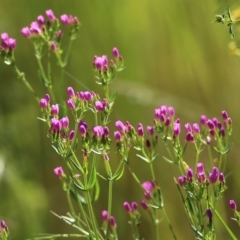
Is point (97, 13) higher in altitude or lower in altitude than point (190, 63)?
higher

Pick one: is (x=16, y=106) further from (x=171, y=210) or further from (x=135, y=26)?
(x=171, y=210)

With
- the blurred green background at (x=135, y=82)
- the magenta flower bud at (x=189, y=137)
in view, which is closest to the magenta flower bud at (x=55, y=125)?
the magenta flower bud at (x=189, y=137)

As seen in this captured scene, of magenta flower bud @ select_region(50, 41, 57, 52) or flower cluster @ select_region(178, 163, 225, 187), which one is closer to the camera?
flower cluster @ select_region(178, 163, 225, 187)

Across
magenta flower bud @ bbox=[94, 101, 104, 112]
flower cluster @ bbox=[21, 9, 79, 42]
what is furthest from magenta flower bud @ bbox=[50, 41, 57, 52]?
magenta flower bud @ bbox=[94, 101, 104, 112]

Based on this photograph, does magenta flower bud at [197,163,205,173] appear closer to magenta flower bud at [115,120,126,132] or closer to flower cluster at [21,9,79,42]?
magenta flower bud at [115,120,126,132]

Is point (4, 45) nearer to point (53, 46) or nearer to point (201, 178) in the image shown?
point (53, 46)

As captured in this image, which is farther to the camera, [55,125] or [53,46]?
[53,46]

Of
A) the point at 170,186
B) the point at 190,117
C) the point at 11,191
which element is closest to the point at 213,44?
the point at 190,117

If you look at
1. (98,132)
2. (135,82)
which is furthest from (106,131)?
(135,82)
